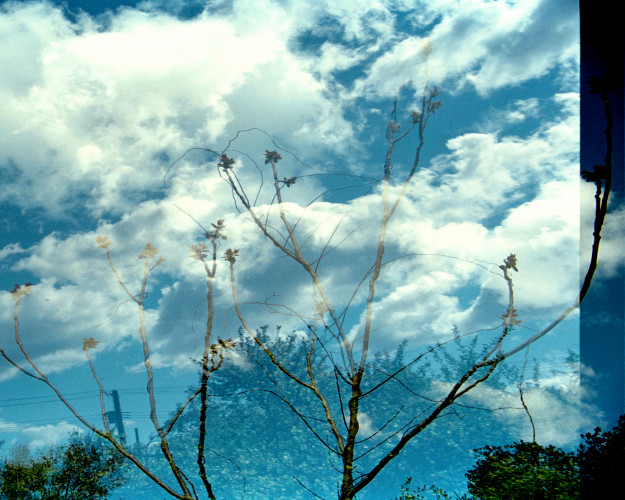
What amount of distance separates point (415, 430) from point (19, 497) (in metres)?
4.25

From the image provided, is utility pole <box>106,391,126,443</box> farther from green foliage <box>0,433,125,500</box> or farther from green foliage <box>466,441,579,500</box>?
green foliage <box>466,441,579,500</box>

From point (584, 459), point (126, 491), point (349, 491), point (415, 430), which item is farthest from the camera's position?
point (126, 491)

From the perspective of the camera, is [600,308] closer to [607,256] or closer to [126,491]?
[607,256]

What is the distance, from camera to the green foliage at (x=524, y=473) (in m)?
2.63

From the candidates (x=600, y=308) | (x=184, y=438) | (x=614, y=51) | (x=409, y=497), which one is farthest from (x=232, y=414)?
(x=614, y=51)

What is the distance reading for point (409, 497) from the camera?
311 centimetres

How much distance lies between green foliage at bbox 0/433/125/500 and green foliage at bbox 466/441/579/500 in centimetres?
315

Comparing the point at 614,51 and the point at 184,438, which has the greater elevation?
the point at 614,51

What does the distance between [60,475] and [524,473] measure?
3713mm

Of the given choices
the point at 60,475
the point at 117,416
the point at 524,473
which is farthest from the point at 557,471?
the point at 117,416

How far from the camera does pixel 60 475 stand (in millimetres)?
4152

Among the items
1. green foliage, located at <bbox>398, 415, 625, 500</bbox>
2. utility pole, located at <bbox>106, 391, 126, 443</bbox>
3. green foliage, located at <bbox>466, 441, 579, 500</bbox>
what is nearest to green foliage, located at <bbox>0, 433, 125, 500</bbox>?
utility pole, located at <bbox>106, 391, 126, 443</bbox>

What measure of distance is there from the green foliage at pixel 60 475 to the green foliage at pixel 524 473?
315cm

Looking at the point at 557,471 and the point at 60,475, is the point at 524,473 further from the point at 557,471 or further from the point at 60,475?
the point at 60,475
